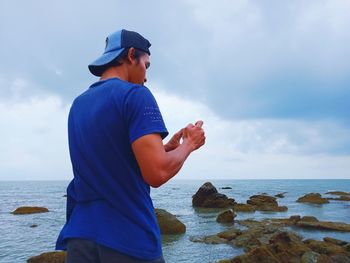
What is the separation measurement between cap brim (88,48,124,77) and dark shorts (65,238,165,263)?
42.8 inches

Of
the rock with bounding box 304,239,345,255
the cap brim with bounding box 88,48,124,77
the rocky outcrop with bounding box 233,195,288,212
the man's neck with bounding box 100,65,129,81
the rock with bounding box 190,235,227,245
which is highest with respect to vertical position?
the cap brim with bounding box 88,48,124,77

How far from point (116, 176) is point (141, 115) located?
381 millimetres

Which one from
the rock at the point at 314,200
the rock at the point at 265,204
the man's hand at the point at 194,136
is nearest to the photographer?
the man's hand at the point at 194,136

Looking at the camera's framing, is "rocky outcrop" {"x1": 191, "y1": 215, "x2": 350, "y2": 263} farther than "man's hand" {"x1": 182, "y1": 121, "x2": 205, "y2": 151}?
Yes

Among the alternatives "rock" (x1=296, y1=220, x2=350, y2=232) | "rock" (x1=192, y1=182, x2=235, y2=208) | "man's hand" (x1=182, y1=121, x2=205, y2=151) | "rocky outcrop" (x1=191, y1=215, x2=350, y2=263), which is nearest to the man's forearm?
"man's hand" (x1=182, y1=121, x2=205, y2=151)

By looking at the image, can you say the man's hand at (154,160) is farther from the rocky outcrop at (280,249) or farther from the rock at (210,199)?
the rock at (210,199)

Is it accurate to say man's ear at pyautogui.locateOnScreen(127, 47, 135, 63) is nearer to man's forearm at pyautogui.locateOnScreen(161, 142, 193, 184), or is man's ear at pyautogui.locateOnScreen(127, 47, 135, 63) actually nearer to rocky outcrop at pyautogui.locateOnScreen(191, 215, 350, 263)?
man's forearm at pyautogui.locateOnScreen(161, 142, 193, 184)

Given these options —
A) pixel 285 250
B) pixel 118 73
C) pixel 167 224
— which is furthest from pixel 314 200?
pixel 118 73

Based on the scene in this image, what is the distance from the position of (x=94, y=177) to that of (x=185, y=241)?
56.2 ft

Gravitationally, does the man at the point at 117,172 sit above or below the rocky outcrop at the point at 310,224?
above

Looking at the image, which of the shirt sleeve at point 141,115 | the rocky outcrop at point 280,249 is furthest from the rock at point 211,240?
the shirt sleeve at point 141,115

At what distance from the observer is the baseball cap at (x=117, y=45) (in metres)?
2.36

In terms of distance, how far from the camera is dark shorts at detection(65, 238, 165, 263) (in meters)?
1.97

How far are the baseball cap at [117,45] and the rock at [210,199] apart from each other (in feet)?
123
